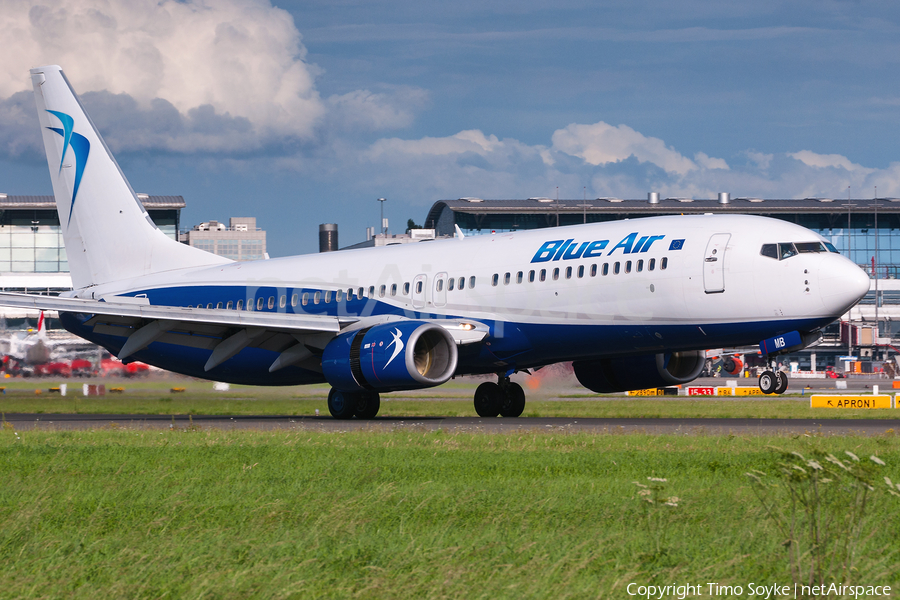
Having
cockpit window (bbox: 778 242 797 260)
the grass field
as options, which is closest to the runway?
the grass field

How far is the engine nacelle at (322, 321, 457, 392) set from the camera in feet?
75.6

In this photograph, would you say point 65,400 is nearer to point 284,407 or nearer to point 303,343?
point 284,407

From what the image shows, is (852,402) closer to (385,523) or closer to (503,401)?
(503,401)

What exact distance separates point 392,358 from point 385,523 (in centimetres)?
1446

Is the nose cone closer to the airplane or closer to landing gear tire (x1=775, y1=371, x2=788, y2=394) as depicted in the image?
the airplane

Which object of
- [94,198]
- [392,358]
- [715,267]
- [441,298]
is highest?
[94,198]

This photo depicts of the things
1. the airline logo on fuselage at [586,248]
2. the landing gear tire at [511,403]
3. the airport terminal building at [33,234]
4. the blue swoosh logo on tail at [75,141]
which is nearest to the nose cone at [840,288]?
the airline logo on fuselage at [586,248]

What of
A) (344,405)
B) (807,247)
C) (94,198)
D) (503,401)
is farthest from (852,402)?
(94,198)

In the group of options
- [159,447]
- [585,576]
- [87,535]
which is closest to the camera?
[585,576]

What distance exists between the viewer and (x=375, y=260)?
28.0 m

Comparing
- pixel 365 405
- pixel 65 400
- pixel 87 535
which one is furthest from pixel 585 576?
pixel 65 400

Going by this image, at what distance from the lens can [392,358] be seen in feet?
75.6

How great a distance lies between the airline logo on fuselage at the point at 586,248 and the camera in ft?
74.7

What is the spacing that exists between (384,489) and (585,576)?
13.5 feet
